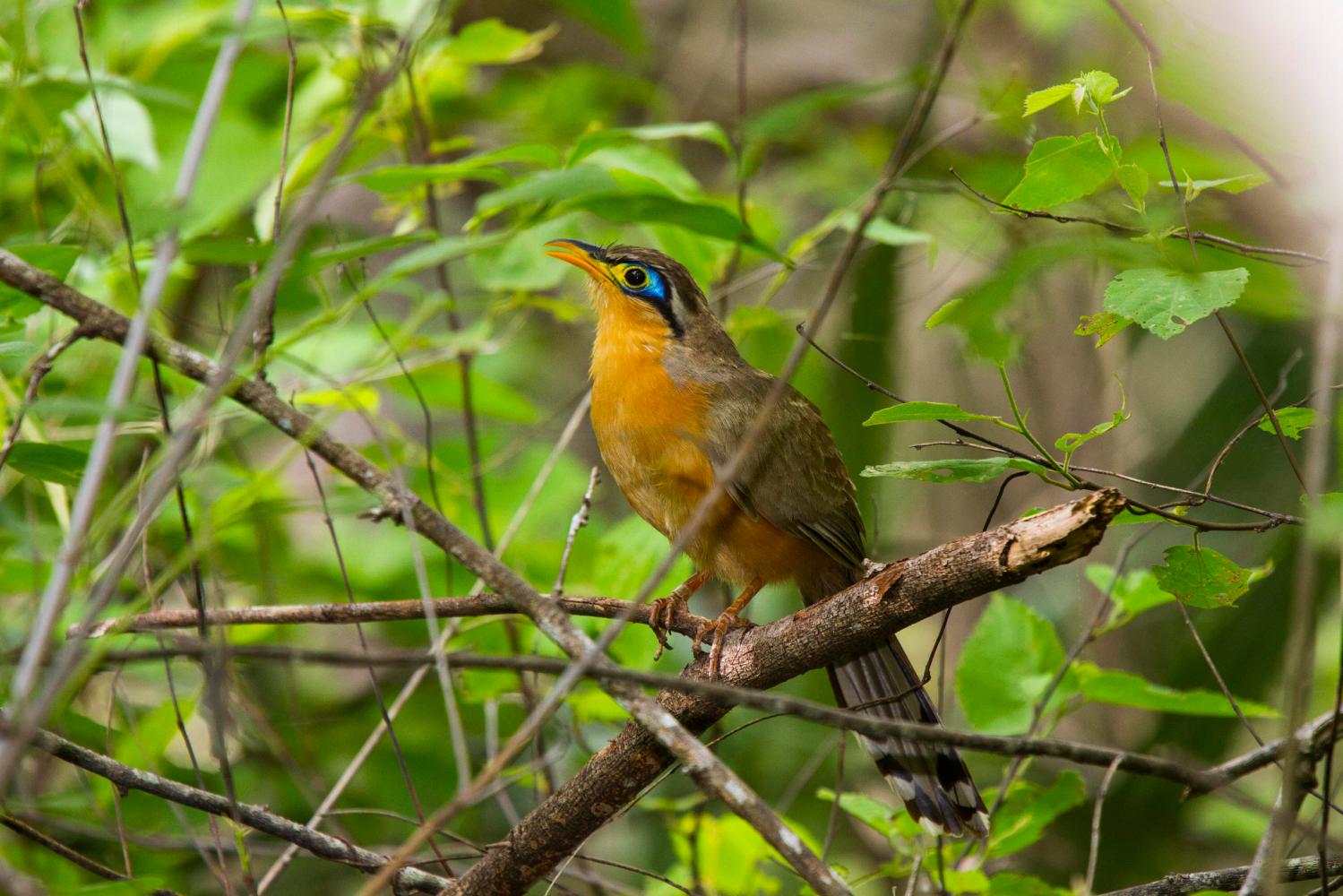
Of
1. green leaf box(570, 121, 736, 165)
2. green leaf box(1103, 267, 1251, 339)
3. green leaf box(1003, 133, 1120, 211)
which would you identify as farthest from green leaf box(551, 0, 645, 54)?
green leaf box(1103, 267, 1251, 339)

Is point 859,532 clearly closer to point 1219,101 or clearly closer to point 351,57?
point 1219,101

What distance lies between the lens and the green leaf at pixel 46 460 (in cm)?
301

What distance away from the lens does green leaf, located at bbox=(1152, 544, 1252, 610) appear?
287cm

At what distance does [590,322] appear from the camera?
6457 mm

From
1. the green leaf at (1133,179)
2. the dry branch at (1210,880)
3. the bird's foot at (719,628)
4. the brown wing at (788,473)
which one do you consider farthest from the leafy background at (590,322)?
the dry branch at (1210,880)

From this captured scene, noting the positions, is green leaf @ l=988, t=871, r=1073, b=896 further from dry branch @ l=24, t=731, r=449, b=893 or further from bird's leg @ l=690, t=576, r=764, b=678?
dry branch @ l=24, t=731, r=449, b=893

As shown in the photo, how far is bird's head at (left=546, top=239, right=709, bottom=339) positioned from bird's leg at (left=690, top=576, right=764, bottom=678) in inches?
44.8

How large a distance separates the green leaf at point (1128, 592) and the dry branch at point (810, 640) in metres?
1.21

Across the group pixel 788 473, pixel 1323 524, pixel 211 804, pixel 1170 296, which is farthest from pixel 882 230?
pixel 211 804

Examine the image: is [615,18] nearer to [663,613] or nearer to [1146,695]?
[663,613]

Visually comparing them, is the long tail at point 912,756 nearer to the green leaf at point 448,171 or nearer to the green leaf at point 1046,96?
the green leaf at point 1046,96

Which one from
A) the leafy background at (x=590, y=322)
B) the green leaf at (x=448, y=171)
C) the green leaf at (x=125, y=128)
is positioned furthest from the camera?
the green leaf at (x=125, y=128)

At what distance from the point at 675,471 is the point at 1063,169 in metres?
2.02

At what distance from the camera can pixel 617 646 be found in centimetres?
427
